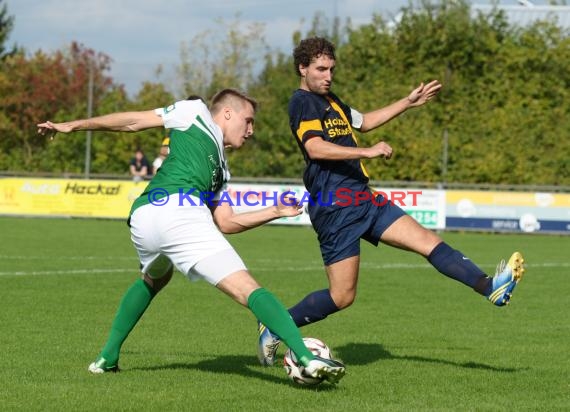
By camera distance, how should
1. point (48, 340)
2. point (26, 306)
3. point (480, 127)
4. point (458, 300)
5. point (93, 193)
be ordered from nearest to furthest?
point (48, 340) < point (26, 306) < point (458, 300) < point (93, 193) < point (480, 127)

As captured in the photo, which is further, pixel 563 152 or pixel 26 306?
pixel 563 152

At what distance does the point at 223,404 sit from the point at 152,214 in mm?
1215

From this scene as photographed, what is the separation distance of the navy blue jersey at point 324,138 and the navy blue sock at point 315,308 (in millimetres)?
602

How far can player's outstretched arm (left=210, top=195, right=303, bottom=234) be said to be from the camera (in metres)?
6.29

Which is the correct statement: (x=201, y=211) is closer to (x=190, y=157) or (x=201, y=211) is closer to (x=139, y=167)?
(x=190, y=157)

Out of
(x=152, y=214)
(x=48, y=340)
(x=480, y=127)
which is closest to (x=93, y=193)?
(x=480, y=127)

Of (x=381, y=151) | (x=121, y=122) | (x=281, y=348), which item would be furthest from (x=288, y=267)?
(x=121, y=122)

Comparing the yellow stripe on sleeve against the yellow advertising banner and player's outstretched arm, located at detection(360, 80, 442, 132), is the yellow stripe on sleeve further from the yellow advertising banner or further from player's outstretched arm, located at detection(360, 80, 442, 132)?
the yellow advertising banner

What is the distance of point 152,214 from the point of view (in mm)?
6320

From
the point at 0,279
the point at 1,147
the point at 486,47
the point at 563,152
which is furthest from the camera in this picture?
the point at 1,147

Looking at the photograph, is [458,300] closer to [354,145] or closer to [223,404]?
[354,145]

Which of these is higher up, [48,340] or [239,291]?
[239,291]

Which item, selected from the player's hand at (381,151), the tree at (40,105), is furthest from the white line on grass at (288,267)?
the tree at (40,105)

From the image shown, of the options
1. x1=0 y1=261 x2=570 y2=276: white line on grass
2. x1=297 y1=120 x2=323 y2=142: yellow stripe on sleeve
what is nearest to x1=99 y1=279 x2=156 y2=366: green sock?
x1=297 y1=120 x2=323 y2=142: yellow stripe on sleeve
